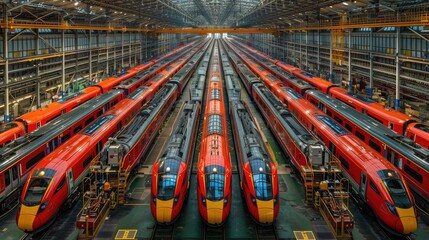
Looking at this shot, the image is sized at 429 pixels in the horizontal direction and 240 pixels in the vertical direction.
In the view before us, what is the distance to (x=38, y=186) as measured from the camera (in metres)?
13.0

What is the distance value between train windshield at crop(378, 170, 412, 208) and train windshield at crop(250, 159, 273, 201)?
13.8ft

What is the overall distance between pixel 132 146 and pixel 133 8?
30.1m

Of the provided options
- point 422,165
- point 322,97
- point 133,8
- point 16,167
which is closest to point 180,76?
point 133,8

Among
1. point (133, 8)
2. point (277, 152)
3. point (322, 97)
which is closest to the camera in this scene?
point (277, 152)

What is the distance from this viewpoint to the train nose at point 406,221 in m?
12.0

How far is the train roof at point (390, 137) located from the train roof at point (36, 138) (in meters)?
16.1

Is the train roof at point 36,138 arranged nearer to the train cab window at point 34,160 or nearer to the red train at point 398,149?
the train cab window at point 34,160

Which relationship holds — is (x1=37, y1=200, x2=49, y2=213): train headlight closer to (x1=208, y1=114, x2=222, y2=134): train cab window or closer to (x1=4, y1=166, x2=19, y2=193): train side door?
(x1=4, y1=166, x2=19, y2=193): train side door

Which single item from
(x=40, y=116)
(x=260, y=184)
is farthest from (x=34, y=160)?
(x=260, y=184)

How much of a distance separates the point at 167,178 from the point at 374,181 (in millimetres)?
7816

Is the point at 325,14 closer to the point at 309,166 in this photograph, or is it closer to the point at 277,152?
the point at 277,152

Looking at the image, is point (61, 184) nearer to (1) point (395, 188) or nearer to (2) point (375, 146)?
(1) point (395, 188)

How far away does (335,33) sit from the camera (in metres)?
39.0

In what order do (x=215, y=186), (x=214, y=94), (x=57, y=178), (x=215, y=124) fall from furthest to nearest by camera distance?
(x=214, y=94) → (x=215, y=124) → (x=57, y=178) → (x=215, y=186)
